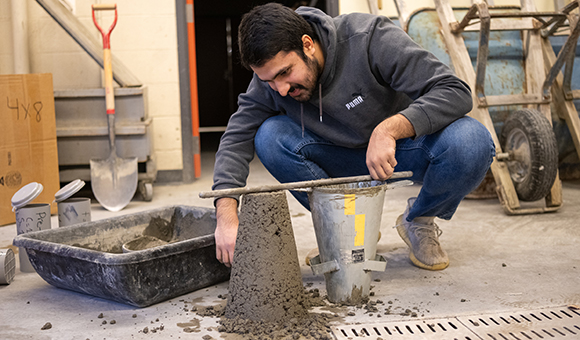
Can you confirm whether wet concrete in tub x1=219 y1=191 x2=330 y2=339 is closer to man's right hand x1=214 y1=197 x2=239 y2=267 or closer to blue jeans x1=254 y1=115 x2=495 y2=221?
man's right hand x1=214 y1=197 x2=239 y2=267

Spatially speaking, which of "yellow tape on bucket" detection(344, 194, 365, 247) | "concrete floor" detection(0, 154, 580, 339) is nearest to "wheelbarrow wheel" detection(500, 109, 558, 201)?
"concrete floor" detection(0, 154, 580, 339)

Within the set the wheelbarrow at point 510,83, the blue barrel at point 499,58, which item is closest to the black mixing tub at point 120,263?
the wheelbarrow at point 510,83

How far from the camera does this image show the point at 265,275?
4.65 ft

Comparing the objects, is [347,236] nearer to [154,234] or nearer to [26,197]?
[154,234]

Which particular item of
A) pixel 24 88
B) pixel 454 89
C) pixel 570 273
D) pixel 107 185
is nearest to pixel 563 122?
pixel 570 273

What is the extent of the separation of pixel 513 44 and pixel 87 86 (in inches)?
113

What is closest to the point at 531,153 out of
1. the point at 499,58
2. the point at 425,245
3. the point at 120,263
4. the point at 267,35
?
the point at 499,58

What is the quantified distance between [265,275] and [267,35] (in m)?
0.70

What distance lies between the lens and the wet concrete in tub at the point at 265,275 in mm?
1415

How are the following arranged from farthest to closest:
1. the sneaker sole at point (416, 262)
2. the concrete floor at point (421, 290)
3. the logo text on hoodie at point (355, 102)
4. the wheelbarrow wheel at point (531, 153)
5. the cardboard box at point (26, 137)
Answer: the cardboard box at point (26, 137)
the wheelbarrow wheel at point (531, 153)
the sneaker sole at point (416, 262)
the logo text on hoodie at point (355, 102)
the concrete floor at point (421, 290)

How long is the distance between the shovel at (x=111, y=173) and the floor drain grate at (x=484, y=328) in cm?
215

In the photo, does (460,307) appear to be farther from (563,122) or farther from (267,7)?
(563,122)

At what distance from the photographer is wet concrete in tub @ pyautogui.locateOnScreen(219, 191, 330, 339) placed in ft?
4.64

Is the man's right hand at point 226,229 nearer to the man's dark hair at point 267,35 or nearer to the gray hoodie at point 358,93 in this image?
the gray hoodie at point 358,93
